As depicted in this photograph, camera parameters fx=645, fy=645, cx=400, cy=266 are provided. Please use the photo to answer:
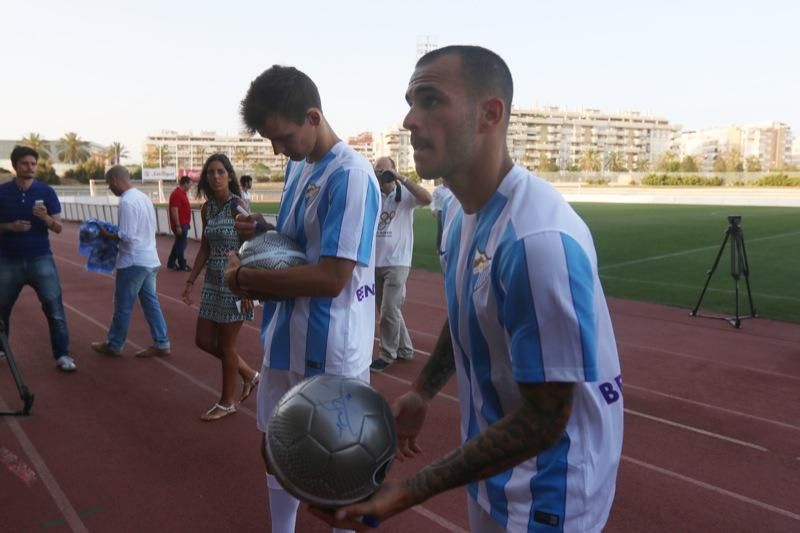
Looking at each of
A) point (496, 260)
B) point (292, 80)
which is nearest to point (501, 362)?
point (496, 260)

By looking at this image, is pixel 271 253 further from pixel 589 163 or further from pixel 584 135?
pixel 584 135

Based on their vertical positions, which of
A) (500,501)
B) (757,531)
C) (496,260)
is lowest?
(757,531)

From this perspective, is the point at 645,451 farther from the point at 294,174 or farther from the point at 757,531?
the point at 294,174

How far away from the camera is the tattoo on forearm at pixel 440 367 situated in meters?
2.06

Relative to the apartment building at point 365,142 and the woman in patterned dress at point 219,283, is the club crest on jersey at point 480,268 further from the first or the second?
the apartment building at point 365,142

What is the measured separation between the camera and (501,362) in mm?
1623

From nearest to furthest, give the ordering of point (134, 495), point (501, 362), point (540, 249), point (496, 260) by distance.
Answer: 1. point (540, 249)
2. point (496, 260)
3. point (501, 362)
4. point (134, 495)

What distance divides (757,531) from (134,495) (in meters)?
3.79

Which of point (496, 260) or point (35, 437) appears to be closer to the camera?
point (496, 260)

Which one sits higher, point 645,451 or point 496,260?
point 496,260

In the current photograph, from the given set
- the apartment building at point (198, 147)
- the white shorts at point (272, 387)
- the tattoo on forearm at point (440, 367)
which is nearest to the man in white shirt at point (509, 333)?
the tattoo on forearm at point (440, 367)

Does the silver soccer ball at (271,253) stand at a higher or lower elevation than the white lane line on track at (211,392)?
higher

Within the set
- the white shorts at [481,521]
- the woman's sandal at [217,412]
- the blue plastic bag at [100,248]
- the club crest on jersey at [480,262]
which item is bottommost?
the woman's sandal at [217,412]

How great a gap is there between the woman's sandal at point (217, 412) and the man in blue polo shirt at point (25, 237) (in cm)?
225
